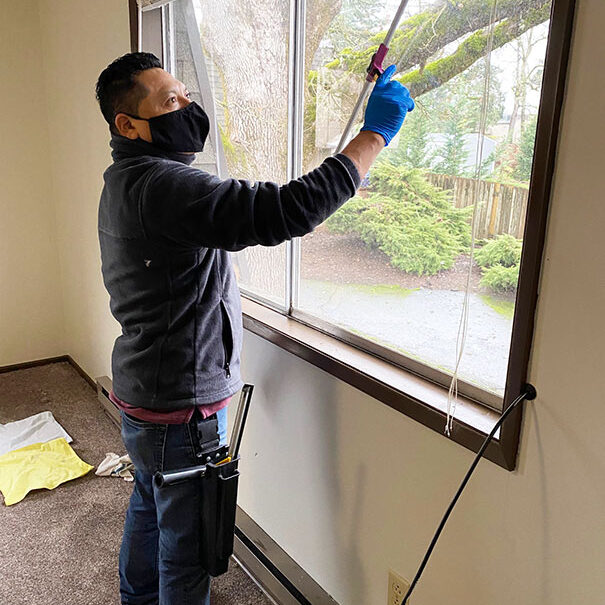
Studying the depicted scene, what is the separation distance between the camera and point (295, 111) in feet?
5.06

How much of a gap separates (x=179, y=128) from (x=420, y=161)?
49 cm

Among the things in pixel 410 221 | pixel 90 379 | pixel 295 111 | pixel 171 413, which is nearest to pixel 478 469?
pixel 410 221

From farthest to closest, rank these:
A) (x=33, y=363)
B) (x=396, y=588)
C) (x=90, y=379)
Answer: (x=33, y=363) < (x=90, y=379) < (x=396, y=588)

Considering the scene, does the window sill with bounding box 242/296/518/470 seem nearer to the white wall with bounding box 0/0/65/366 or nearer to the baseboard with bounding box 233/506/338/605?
the baseboard with bounding box 233/506/338/605

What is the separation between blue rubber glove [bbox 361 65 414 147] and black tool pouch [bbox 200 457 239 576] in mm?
790

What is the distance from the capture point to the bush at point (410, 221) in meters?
1.18

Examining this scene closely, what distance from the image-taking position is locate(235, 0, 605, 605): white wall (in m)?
0.85

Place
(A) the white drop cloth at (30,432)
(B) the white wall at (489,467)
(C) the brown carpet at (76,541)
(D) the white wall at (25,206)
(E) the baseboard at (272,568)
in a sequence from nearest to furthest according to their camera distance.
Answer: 1. (B) the white wall at (489,467)
2. (E) the baseboard at (272,568)
3. (C) the brown carpet at (76,541)
4. (A) the white drop cloth at (30,432)
5. (D) the white wall at (25,206)

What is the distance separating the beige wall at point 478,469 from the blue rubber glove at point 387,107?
300mm

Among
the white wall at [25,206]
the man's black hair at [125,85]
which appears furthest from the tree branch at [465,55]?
the white wall at [25,206]

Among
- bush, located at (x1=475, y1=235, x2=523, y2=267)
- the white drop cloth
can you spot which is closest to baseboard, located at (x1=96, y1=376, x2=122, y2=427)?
the white drop cloth

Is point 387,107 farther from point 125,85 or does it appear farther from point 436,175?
point 125,85

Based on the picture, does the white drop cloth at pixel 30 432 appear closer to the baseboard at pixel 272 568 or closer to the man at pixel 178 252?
the baseboard at pixel 272 568

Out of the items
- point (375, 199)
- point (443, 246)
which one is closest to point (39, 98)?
point (375, 199)
